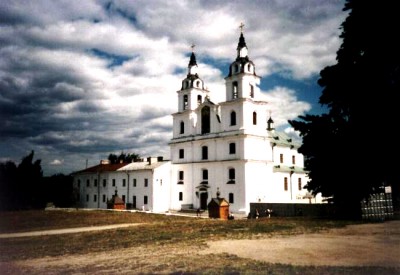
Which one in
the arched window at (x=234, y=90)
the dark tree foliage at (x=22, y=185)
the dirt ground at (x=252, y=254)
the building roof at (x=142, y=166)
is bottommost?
the dirt ground at (x=252, y=254)

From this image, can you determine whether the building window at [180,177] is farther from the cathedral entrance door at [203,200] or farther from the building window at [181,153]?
the cathedral entrance door at [203,200]

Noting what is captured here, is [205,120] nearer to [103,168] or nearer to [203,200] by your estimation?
[203,200]

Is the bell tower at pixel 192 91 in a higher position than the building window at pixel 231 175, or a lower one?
higher

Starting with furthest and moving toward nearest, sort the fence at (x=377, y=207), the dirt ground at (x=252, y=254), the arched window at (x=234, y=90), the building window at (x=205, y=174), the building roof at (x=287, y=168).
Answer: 1. the building roof at (x=287, y=168)
2. the building window at (x=205, y=174)
3. the arched window at (x=234, y=90)
4. the fence at (x=377, y=207)
5. the dirt ground at (x=252, y=254)

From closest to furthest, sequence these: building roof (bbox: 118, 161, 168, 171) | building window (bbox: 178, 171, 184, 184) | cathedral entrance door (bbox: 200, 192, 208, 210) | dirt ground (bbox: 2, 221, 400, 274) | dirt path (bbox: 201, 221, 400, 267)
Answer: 1. dirt ground (bbox: 2, 221, 400, 274)
2. dirt path (bbox: 201, 221, 400, 267)
3. cathedral entrance door (bbox: 200, 192, 208, 210)
4. building window (bbox: 178, 171, 184, 184)
5. building roof (bbox: 118, 161, 168, 171)

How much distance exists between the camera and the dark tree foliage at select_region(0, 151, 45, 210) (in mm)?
46094

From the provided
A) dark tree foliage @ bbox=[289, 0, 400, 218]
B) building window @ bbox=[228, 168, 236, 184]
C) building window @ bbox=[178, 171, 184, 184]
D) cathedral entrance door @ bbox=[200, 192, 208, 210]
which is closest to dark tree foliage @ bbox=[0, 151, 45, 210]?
building window @ bbox=[178, 171, 184, 184]

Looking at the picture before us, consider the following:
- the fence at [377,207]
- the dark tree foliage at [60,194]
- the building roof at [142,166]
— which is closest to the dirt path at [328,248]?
the fence at [377,207]

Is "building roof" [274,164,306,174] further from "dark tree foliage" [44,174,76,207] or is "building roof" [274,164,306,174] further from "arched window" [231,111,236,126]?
"dark tree foliage" [44,174,76,207]

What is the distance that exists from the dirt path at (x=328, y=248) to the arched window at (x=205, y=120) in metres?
33.2

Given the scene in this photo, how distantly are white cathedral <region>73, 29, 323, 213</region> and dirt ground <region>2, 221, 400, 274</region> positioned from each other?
28778 millimetres

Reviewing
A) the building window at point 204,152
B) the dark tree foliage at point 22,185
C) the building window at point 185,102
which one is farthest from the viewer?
the building window at point 185,102

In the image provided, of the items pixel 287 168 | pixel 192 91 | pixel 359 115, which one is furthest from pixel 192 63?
pixel 359 115

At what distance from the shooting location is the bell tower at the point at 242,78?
46.2m
